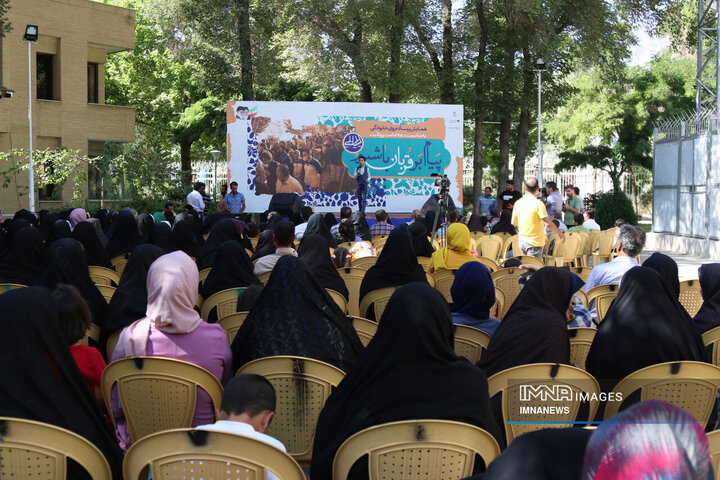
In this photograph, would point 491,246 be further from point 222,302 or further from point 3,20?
point 3,20

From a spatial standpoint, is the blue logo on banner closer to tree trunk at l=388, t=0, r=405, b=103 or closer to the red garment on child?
tree trunk at l=388, t=0, r=405, b=103

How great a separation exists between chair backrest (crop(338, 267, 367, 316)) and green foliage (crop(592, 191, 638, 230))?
19.1 metres

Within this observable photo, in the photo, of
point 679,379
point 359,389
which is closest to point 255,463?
point 359,389

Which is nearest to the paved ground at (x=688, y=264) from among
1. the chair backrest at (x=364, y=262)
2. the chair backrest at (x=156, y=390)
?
the chair backrest at (x=364, y=262)

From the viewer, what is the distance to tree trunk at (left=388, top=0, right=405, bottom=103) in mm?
27016

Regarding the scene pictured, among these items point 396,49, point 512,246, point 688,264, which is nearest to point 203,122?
point 396,49

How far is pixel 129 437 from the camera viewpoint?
3514 mm

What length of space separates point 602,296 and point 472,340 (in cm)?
194

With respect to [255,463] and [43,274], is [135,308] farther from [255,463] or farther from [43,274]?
[255,463]

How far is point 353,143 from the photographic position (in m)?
22.6

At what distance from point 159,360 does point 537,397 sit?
1.64m

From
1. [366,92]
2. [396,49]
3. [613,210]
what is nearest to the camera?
[613,210]

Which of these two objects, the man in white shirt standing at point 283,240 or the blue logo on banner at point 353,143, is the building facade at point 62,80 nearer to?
the blue logo on banner at point 353,143

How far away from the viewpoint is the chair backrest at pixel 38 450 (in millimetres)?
2404
